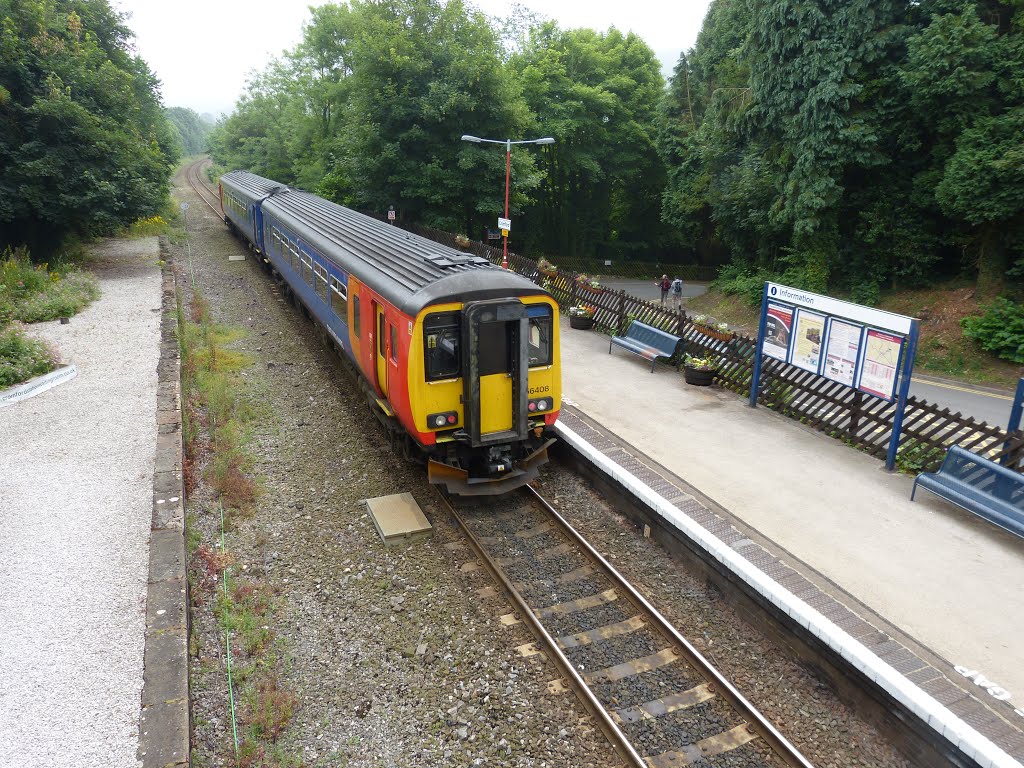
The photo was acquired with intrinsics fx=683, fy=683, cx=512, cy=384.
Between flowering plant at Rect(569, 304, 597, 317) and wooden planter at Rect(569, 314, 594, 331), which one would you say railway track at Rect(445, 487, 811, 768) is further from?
flowering plant at Rect(569, 304, 597, 317)

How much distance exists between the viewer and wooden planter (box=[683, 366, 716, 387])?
12297mm

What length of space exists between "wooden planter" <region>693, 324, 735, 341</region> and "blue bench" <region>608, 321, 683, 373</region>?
409 mm

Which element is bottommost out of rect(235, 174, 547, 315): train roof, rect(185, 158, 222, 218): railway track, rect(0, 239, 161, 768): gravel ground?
rect(0, 239, 161, 768): gravel ground

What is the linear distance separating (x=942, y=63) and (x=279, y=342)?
17.5 meters

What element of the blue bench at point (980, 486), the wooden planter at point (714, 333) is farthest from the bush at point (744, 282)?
the blue bench at point (980, 486)

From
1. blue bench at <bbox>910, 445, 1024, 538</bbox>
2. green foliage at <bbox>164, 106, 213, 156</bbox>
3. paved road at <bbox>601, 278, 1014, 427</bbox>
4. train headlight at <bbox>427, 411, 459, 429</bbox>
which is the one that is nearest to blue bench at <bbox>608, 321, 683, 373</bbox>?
paved road at <bbox>601, 278, 1014, 427</bbox>

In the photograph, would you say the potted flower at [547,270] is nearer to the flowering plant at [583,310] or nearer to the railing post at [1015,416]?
the flowering plant at [583,310]

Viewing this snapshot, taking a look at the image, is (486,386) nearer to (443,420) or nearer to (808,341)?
(443,420)

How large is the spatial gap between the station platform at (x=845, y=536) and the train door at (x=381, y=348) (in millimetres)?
2684

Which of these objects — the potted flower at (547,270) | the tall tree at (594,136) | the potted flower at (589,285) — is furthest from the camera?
the tall tree at (594,136)

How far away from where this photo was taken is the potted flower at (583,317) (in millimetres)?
16609

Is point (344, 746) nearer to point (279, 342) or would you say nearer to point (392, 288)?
point (392, 288)

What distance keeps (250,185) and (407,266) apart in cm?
2007

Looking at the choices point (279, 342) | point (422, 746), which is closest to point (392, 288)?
point (422, 746)
